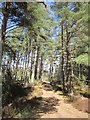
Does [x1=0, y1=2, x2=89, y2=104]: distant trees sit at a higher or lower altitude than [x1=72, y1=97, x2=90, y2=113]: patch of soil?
higher

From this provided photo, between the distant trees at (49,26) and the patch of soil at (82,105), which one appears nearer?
the distant trees at (49,26)

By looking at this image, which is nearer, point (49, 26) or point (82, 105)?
point (82, 105)

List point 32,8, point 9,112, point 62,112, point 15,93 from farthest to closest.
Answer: point 15,93, point 62,112, point 32,8, point 9,112

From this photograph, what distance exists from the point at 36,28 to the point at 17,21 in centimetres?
134

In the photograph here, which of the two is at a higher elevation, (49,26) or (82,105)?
(49,26)

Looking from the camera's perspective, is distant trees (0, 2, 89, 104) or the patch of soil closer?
distant trees (0, 2, 89, 104)

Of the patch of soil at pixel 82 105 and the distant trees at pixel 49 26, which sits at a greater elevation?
the distant trees at pixel 49 26

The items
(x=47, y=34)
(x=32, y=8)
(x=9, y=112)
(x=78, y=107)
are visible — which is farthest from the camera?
(x=47, y=34)

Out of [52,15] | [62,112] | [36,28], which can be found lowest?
[62,112]

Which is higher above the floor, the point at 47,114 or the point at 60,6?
the point at 60,6

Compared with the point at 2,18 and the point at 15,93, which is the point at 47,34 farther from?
the point at 2,18

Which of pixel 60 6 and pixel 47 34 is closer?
pixel 60 6

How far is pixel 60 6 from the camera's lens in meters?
19.5

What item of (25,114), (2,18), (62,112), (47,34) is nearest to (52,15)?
(47,34)
